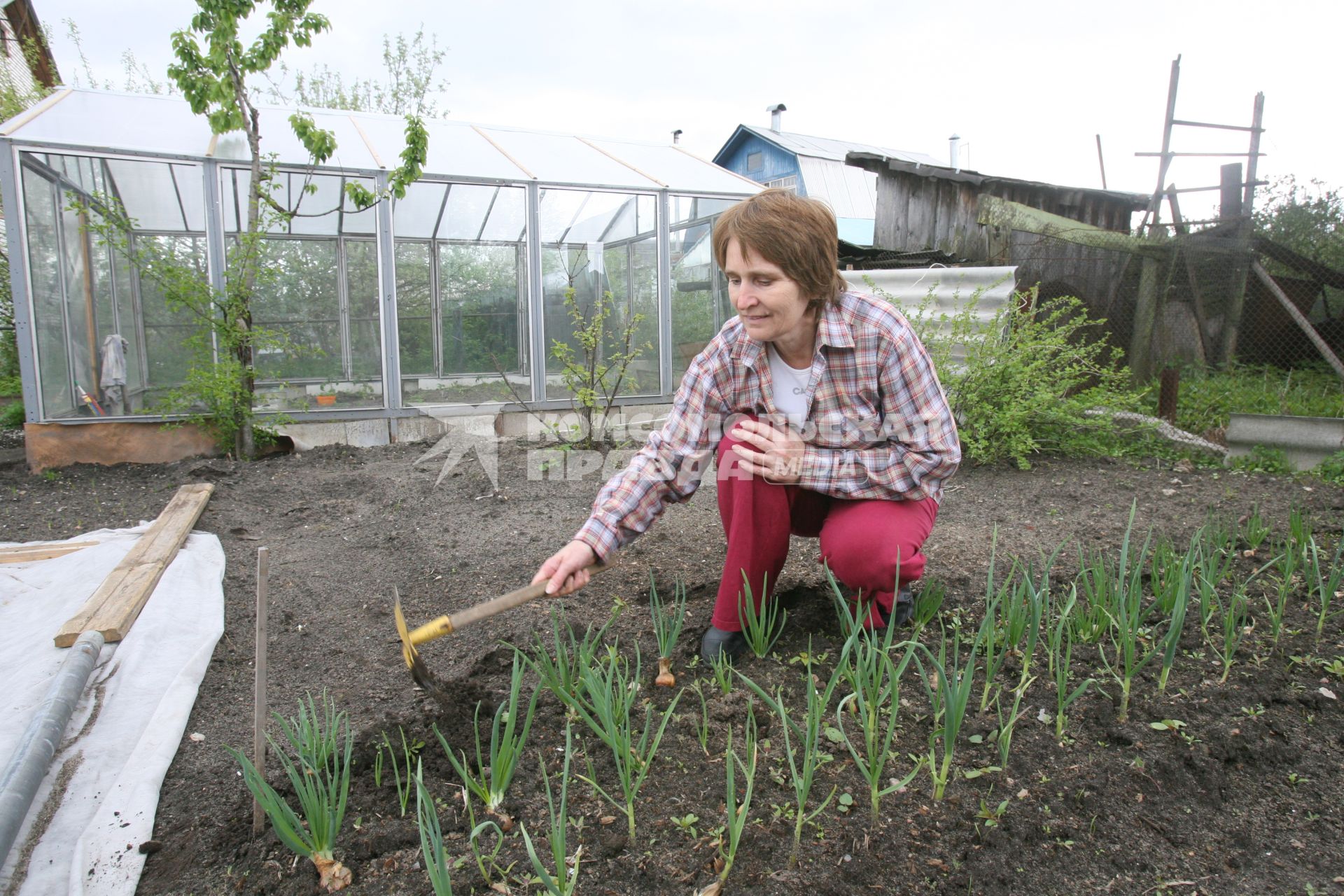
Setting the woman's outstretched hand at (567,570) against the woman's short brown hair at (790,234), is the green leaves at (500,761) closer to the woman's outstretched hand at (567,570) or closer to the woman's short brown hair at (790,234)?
the woman's outstretched hand at (567,570)

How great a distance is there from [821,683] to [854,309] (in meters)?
0.88

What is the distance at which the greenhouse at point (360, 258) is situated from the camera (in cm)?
529

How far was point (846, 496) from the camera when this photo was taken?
1920 millimetres

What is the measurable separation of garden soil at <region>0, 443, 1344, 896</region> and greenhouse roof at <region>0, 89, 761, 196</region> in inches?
164

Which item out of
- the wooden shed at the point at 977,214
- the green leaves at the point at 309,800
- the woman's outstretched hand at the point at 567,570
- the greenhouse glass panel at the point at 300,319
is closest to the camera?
the green leaves at the point at 309,800

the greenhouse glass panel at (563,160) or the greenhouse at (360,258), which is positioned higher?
the greenhouse glass panel at (563,160)

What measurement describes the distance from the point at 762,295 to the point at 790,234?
0.14 m

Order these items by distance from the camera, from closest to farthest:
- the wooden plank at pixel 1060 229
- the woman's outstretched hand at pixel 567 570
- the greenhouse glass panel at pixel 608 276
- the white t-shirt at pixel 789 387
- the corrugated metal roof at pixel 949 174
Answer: the woman's outstretched hand at pixel 567 570 → the white t-shirt at pixel 789 387 → the wooden plank at pixel 1060 229 → the greenhouse glass panel at pixel 608 276 → the corrugated metal roof at pixel 949 174

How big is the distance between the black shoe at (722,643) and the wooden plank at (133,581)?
1.63 m

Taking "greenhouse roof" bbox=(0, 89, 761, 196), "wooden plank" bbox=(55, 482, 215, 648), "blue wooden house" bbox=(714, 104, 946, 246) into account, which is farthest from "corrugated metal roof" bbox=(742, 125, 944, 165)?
"wooden plank" bbox=(55, 482, 215, 648)

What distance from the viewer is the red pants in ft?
5.97

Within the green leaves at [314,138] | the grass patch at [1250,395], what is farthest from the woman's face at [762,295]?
the green leaves at [314,138]

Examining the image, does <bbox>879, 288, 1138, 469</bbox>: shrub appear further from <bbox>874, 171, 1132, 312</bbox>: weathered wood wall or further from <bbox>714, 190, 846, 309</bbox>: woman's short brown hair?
<bbox>714, 190, 846, 309</bbox>: woman's short brown hair

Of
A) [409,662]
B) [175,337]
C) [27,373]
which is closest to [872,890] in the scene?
[409,662]
